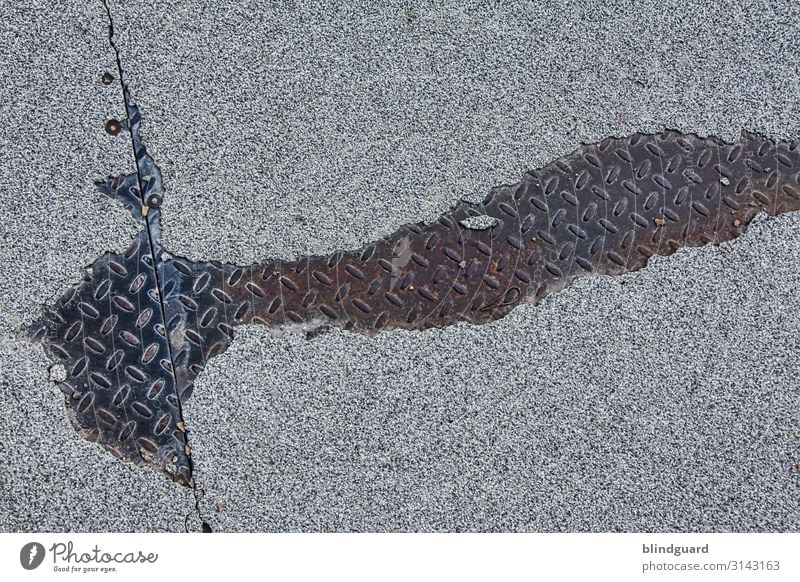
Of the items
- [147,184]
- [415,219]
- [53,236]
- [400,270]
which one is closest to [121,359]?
[53,236]

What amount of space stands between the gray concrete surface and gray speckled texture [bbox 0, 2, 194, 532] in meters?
0.01

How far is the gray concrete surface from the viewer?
228 centimetres

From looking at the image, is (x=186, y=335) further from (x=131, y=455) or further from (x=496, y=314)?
(x=496, y=314)

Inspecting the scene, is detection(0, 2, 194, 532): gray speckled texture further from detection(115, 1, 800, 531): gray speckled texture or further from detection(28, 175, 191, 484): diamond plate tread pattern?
detection(115, 1, 800, 531): gray speckled texture

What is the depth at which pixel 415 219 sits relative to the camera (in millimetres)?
2420

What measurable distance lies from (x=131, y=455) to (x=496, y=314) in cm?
149

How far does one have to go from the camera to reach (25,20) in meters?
2.49

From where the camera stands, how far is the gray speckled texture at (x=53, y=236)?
2.25 metres

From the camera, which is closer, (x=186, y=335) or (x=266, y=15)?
A: (x=186, y=335)

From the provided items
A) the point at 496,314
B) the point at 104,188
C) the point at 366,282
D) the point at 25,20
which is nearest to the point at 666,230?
the point at 496,314

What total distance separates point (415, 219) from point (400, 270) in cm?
21

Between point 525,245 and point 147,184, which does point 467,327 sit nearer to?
point 525,245

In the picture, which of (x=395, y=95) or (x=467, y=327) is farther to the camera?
(x=395, y=95)

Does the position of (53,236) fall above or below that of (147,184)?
below
